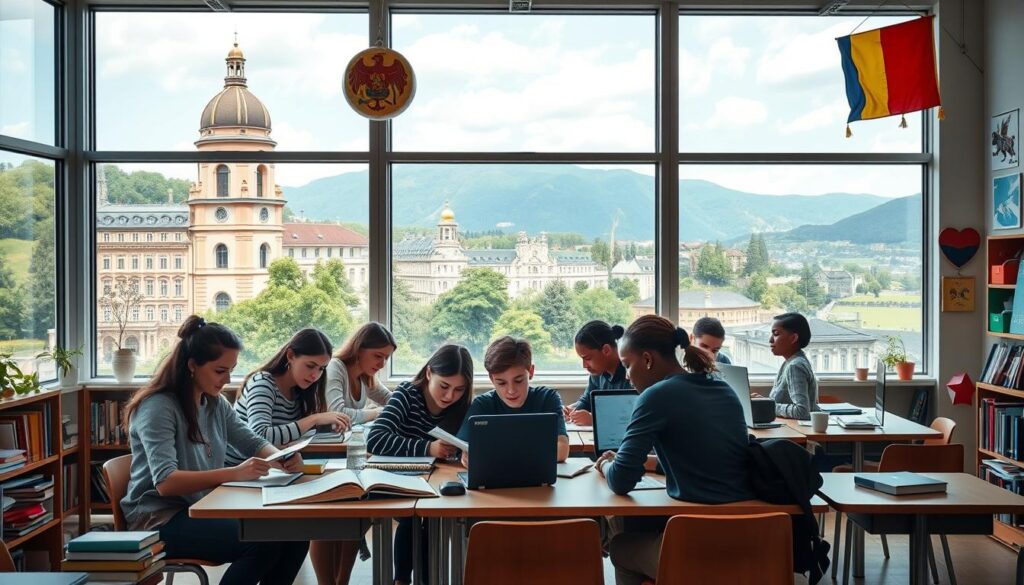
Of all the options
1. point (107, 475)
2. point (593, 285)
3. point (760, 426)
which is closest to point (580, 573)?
point (107, 475)

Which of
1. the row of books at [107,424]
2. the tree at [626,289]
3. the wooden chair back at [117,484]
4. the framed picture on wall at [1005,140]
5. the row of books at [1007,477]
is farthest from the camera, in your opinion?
the tree at [626,289]

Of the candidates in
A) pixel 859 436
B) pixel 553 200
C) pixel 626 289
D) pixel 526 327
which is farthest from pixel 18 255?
pixel 859 436

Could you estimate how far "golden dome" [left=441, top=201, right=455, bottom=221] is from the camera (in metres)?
6.87

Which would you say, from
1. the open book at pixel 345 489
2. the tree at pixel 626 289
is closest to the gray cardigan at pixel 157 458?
the open book at pixel 345 489

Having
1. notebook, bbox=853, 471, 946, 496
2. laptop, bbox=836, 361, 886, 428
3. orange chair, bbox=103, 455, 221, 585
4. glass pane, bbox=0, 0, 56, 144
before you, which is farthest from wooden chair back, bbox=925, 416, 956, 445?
glass pane, bbox=0, 0, 56, 144

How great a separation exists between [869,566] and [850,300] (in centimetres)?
244

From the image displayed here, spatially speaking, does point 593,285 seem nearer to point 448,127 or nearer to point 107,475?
→ point 448,127

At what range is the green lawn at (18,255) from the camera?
588 cm

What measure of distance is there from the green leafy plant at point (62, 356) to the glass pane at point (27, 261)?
1.9 inches

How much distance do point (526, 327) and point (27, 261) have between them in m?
3.59

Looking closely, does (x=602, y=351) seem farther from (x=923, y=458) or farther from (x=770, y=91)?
(x=770, y=91)

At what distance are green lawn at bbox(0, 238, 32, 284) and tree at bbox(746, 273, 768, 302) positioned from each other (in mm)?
5272

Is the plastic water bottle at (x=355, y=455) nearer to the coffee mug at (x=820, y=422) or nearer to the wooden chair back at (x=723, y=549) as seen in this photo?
the wooden chair back at (x=723, y=549)

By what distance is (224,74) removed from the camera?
6.81m
